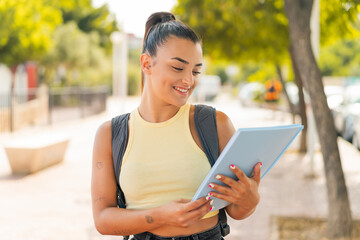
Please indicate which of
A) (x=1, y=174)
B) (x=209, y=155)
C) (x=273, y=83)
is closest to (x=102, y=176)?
(x=209, y=155)

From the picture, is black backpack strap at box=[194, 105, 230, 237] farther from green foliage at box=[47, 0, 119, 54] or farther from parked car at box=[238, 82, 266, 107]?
green foliage at box=[47, 0, 119, 54]

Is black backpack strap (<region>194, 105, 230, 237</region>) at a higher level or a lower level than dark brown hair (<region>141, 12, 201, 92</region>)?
lower

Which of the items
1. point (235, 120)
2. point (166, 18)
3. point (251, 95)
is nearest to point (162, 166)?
point (166, 18)

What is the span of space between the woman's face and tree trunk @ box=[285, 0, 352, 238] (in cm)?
383

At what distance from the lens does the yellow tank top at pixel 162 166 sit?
5.88ft

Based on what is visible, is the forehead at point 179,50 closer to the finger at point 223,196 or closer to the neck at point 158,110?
the neck at point 158,110

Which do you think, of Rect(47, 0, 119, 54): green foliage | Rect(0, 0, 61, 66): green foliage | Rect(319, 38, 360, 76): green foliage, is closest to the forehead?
Rect(0, 0, 61, 66): green foliage

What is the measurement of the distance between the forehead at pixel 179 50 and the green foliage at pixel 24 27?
1429cm

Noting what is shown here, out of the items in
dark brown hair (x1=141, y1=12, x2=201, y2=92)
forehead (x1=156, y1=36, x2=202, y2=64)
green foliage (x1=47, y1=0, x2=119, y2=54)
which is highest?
green foliage (x1=47, y1=0, x2=119, y2=54)

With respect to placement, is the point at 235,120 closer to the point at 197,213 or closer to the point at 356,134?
the point at 356,134

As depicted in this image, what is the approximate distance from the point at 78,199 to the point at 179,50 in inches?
226

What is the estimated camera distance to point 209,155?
1.79 m

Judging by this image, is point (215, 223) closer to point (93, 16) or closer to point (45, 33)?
point (45, 33)

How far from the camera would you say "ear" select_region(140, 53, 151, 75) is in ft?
6.08
